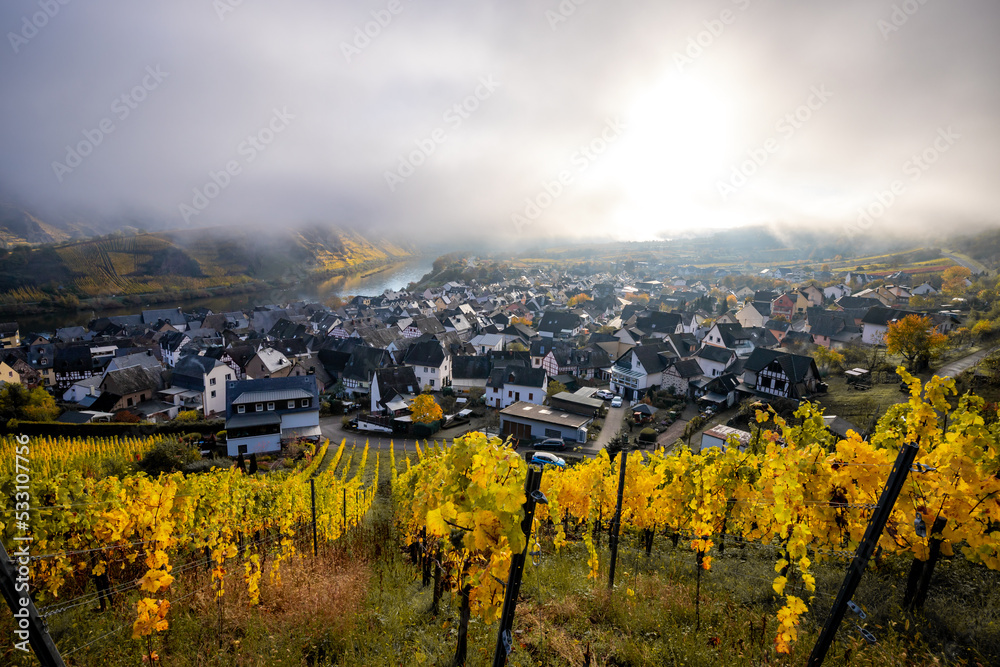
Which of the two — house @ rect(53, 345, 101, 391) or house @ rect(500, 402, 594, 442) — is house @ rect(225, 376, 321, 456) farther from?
house @ rect(53, 345, 101, 391)

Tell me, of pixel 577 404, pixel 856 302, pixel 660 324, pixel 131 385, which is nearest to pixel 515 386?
pixel 577 404

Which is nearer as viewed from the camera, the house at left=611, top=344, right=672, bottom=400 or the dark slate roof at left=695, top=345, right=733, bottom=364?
the house at left=611, top=344, right=672, bottom=400

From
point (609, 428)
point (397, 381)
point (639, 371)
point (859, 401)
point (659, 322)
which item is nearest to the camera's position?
point (859, 401)

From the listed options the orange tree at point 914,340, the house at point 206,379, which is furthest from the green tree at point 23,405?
the orange tree at point 914,340

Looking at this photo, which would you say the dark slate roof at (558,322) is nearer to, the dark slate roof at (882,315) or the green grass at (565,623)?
the dark slate roof at (882,315)

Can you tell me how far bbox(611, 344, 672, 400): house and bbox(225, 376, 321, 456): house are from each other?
26.9 metres

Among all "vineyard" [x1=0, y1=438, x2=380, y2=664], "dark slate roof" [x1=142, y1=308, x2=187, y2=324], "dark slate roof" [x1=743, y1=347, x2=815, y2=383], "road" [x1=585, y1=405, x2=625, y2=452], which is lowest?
"road" [x1=585, y1=405, x2=625, y2=452]

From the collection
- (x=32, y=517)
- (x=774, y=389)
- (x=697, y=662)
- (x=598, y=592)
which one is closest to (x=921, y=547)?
(x=697, y=662)

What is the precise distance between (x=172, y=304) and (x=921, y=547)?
131m

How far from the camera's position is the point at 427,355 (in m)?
45.4

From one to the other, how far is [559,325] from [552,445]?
1550 inches

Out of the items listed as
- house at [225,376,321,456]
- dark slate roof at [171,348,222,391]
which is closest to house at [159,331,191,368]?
dark slate roof at [171,348,222,391]

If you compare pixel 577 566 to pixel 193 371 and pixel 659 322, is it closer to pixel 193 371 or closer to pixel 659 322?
pixel 193 371

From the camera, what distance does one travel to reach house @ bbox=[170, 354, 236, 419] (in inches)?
1492
